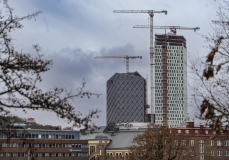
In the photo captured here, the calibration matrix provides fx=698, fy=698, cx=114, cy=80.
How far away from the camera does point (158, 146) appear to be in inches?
3991

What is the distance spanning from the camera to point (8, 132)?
19.4 m

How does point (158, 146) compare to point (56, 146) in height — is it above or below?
above

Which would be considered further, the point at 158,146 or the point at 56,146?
the point at 56,146

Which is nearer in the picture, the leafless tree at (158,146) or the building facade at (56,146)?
the leafless tree at (158,146)

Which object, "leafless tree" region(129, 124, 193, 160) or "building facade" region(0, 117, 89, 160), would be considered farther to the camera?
"building facade" region(0, 117, 89, 160)

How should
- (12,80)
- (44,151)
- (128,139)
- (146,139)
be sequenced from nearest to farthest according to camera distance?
(12,80) < (146,139) < (44,151) < (128,139)

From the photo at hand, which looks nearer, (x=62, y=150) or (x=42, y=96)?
(x=42, y=96)

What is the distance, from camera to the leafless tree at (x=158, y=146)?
9975 centimetres

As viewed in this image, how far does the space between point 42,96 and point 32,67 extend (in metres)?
0.87

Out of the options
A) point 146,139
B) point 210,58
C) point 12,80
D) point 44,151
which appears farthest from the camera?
point 44,151

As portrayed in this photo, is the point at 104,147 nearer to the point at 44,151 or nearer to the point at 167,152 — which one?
the point at 44,151

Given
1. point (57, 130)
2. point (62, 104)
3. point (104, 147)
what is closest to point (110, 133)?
point (104, 147)

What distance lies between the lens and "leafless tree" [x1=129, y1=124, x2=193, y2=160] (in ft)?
327

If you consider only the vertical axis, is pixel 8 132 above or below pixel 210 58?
below
